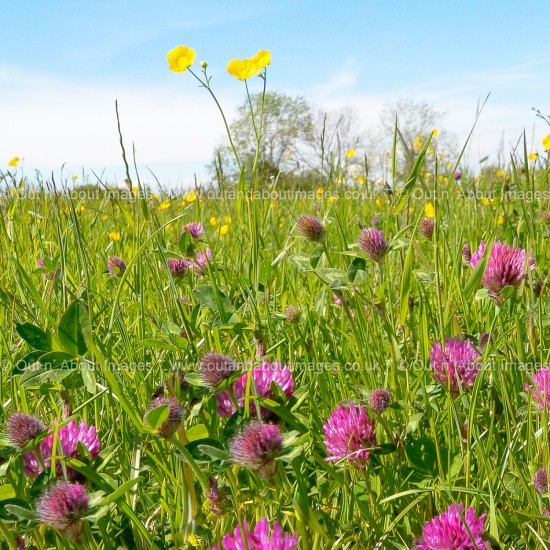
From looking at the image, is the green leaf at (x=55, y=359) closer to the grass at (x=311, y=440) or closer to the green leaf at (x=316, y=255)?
the grass at (x=311, y=440)

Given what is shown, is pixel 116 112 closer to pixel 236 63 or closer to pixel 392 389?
pixel 236 63

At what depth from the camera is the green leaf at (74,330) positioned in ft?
3.14

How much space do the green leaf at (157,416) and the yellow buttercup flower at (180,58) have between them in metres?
0.99

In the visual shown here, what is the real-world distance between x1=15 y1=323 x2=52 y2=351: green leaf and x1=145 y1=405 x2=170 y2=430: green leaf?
1.08 feet

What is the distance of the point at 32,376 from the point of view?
3.22 feet

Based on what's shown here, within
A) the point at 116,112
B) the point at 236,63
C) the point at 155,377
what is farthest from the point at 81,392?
the point at 236,63

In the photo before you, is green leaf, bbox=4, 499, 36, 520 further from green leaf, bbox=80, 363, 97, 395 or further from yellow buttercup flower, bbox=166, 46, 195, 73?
yellow buttercup flower, bbox=166, 46, 195, 73

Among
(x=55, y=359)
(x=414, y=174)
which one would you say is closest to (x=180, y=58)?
(x=414, y=174)

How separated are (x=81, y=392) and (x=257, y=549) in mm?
658

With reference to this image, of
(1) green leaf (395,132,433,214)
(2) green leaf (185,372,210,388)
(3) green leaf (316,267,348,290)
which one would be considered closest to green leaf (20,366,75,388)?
(2) green leaf (185,372,210,388)

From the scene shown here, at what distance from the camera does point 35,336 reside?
1.01m

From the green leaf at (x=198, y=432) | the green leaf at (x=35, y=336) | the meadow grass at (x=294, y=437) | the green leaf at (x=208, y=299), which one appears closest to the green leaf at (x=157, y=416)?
the meadow grass at (x=294, y=437)

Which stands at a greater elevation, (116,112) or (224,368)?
(116,112)

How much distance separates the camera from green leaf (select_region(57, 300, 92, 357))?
96cm
